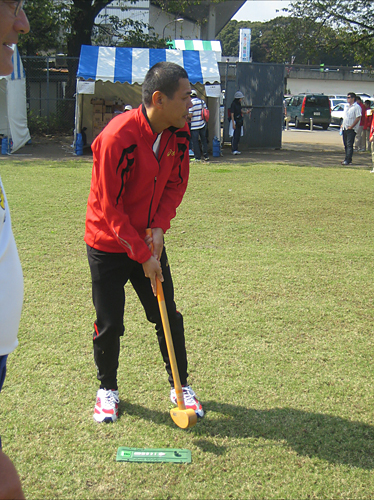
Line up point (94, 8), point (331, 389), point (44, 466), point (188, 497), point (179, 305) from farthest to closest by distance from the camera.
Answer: point (94, 8) → point (179, 305) → point (331, 389) → point (44, 466) → point (188, 497)

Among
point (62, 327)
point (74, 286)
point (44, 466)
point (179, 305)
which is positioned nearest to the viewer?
point (44, 466)

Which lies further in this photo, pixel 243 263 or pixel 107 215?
pixel 243 263

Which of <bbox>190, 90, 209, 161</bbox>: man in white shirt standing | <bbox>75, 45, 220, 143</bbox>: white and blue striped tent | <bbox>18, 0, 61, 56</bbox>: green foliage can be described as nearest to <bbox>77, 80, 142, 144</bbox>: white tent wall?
<bbox>75, 45, 220, 143</bbox>: white and blue striped tent

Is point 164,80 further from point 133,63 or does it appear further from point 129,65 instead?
point 133,63

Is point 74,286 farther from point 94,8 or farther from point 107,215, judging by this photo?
point 94,8

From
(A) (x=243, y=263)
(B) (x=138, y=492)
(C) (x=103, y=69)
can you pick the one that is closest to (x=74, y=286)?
(A) (x=243, y=263)

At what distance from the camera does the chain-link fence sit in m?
19.4

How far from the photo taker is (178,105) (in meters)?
2.66

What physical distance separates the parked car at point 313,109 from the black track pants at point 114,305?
3008 cm

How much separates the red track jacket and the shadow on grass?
1.08 meters

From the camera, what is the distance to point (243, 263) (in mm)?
5934

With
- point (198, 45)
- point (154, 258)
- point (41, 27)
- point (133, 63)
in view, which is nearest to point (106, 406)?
point (154, 258)

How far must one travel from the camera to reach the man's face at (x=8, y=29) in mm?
1413

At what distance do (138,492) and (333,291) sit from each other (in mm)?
3263
